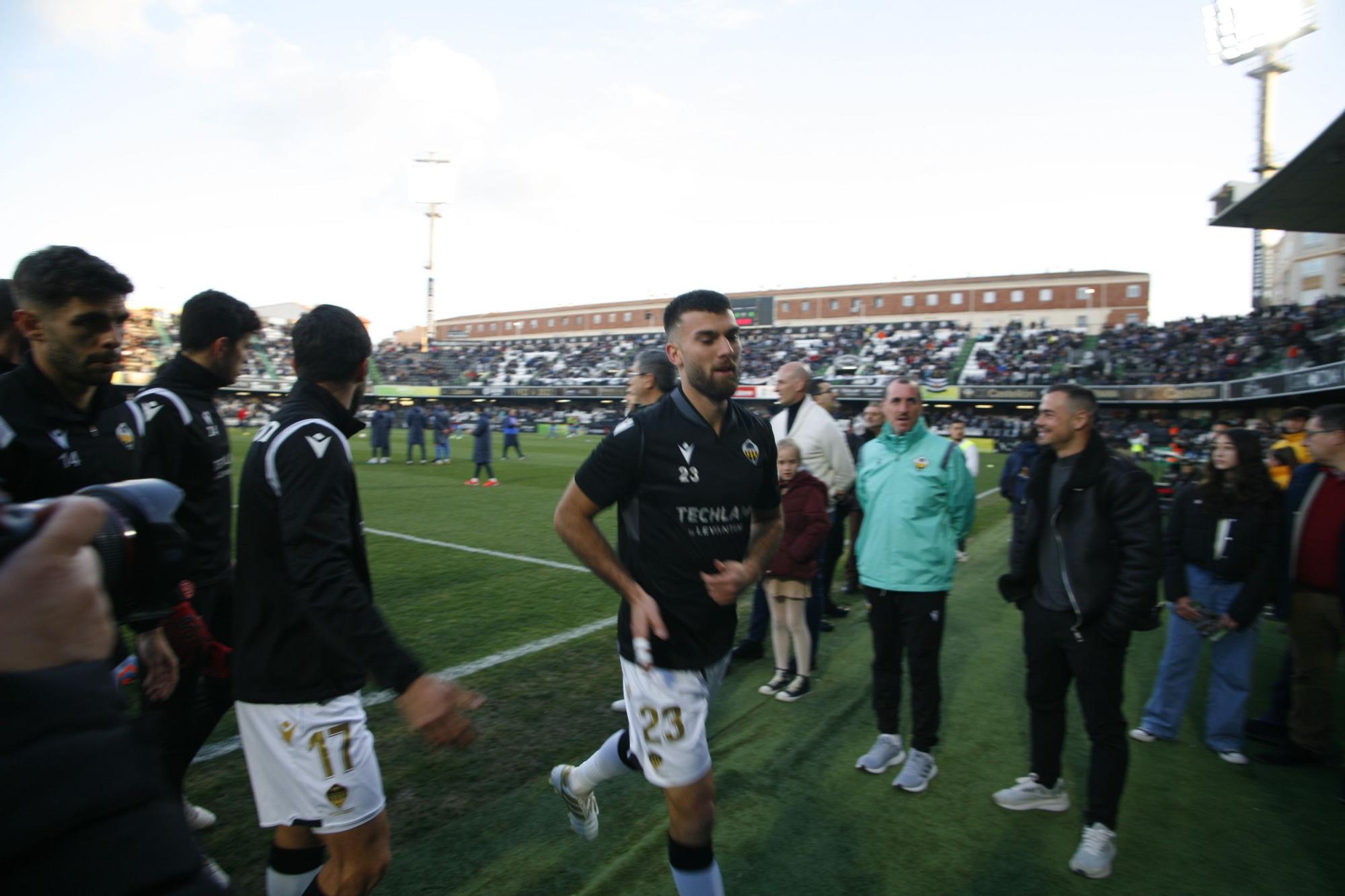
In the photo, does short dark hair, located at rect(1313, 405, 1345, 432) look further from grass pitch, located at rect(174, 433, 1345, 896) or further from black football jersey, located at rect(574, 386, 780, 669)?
black football jersey, located at rect(574, 386, 780, 669)

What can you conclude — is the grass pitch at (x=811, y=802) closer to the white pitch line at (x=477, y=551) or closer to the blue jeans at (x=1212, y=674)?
the blue jeans at (x=1212, y=674)

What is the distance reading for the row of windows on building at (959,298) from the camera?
65125mm

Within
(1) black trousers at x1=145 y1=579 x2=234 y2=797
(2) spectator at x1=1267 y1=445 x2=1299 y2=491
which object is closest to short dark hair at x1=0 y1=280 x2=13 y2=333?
(1) black trousers at x1=145 y1=579 x2=234 y2=797

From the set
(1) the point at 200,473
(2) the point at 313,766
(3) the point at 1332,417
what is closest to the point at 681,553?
(2) the point at 313,766

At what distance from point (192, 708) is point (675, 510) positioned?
7.46 ft

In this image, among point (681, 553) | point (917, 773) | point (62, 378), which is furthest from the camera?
point (917, 773)

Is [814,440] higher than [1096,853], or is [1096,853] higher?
[814,440]

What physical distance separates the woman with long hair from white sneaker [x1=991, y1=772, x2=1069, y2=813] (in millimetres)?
1310

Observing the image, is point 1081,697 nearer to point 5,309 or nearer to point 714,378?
point 714,378

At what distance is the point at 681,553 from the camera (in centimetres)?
259

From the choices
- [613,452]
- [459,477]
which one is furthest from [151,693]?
[459,477]

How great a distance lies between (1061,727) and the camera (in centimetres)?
370

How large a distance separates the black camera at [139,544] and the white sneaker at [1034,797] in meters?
3.96

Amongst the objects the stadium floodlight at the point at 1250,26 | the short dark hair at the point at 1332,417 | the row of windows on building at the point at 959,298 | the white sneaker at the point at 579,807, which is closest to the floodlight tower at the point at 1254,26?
the stadium floodlight at the point at 1250,26
